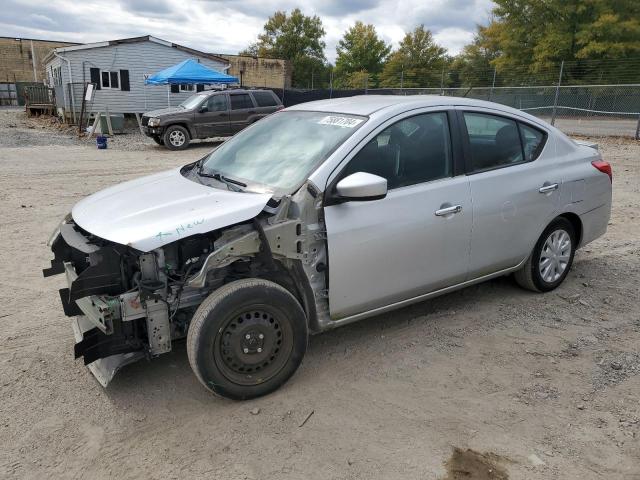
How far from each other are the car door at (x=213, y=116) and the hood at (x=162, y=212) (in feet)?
45.2

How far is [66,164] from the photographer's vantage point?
12.9 meters

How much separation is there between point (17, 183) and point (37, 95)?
2672 cm

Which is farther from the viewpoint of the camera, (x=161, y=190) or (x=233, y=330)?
(x=161, y=190)

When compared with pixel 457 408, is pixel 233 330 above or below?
above

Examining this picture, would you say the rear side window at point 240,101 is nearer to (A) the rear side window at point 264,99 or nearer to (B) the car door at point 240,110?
(B) the car door at point 240,110

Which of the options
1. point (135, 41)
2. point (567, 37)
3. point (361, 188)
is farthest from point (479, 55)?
point (361, 188)

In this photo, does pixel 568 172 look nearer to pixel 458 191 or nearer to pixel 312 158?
pixel 458 191

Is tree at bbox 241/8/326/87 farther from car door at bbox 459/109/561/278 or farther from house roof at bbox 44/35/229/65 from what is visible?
car door at bbox 459/109/561/278

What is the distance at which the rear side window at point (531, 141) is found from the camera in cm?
444

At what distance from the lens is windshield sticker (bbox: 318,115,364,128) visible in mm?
3627

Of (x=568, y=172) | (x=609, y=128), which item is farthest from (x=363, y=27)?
(x=568, y=172)

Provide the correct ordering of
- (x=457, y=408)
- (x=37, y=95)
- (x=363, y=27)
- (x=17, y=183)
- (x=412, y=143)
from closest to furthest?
(x=457, y=408) → (x=412, y=143) → (x=17, y=183) → (x=37, y=95) → (x=363, y=27)

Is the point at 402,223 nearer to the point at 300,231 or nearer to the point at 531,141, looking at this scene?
the point at 300,231

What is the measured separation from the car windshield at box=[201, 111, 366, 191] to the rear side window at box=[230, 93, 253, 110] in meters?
13.5
